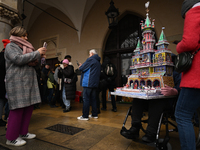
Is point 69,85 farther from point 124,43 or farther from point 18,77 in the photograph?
point 124,43

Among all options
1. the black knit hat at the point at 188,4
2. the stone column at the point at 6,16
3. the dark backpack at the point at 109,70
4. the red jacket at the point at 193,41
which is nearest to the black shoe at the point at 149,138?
the red jacket at the point at 193,41

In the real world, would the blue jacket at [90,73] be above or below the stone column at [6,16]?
below

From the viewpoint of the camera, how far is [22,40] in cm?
197

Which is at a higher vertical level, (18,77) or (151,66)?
(151,66)

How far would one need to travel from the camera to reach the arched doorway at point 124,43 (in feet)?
23.2

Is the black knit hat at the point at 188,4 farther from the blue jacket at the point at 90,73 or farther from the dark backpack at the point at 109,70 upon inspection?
the dark backpack at the point at 109,70

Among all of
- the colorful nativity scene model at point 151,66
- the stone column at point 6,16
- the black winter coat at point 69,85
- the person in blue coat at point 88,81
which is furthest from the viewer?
the black winter coat at point 69,85

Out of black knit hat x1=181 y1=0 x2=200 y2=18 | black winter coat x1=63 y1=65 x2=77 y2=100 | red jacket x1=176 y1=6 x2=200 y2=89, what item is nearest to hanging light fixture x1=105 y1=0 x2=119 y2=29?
black winter coat x1=63 y1=65 x2=77 y2=100

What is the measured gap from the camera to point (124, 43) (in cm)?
731

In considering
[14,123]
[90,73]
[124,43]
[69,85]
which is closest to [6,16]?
[69,85]

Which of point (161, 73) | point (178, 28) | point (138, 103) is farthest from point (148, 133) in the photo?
point (178, 28)

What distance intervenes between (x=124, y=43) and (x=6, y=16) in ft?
17.5

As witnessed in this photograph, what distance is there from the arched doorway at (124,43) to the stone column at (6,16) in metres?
4.81

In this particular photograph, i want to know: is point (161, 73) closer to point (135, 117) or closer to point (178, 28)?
point (135, 117)
